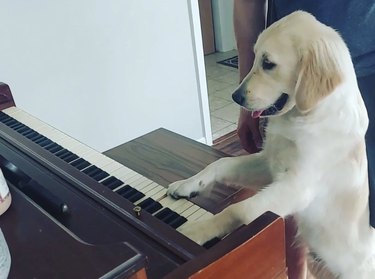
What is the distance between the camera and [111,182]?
2.78 ft

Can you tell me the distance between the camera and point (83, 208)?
2.35ft

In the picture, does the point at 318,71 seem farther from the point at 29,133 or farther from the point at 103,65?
the point at 103,65

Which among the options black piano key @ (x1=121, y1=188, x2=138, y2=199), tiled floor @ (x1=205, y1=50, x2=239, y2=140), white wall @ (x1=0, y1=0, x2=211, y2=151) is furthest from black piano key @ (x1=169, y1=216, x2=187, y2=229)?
tiled floor @ (x1=205, y1=50, x2=239, y2=140)

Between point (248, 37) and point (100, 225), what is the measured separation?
2.40 feet

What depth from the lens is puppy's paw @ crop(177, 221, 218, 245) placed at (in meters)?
0.68

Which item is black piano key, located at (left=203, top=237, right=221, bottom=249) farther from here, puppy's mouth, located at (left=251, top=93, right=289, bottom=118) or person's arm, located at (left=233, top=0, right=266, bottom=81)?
person's arm, located at (left=233, top=0, right=266, bottom=81)

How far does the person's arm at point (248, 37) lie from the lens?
1196 mm

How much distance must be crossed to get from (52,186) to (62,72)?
1.20 metres

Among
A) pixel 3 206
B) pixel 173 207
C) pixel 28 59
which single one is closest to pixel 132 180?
pixel 173 207

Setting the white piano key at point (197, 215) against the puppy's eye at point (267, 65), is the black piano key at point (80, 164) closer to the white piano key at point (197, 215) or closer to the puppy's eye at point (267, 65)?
the white piano key at point (197, 215)

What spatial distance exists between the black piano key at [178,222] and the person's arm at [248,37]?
0.47m

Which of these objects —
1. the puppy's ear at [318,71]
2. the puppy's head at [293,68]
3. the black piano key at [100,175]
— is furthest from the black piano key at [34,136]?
the puppy's ear at [318,71]

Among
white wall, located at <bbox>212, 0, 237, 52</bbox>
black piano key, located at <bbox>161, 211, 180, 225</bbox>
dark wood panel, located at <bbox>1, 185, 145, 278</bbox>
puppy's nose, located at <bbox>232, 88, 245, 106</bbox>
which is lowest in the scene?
white wall, located at <bbox>212, 0, 237, 52</bbox>

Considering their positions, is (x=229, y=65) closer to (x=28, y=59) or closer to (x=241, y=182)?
(x=28, y=59)
